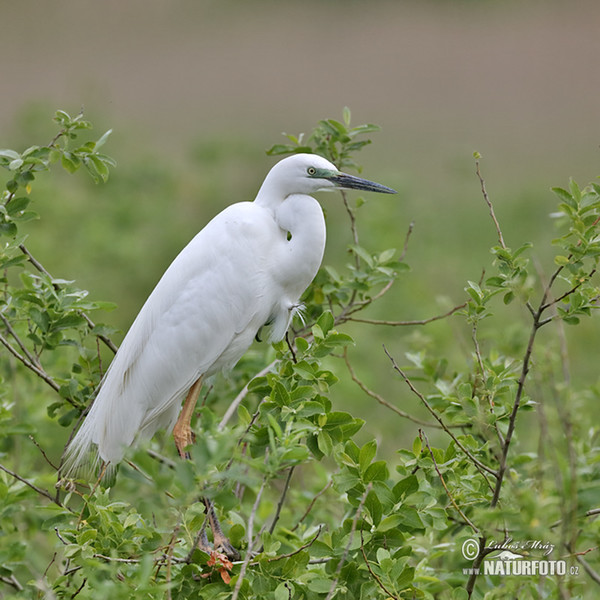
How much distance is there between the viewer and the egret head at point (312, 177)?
7.05 feet

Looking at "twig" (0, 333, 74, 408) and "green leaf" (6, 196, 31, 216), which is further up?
"green leaf" (6, 196, 31, 216)

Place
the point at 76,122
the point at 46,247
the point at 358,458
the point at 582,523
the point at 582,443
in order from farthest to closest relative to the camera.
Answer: the point at 46,247
the point at 582,443
the point at 76,122
the point at 358,458
the point at 582,523

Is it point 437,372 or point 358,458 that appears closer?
point 358,458

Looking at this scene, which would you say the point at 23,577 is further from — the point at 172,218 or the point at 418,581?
the point at 172,218

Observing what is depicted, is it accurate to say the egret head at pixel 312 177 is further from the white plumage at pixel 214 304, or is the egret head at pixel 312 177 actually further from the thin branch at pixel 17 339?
the thin branch at pixel 17 339

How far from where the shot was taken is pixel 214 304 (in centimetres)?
228

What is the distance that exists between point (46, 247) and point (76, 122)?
144 inches

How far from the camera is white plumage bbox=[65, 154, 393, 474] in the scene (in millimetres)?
2215

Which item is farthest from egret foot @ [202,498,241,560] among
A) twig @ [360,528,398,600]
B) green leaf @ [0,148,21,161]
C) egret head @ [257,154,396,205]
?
green leaf @ [0,148,21,161]

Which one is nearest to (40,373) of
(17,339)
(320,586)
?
(17,339)

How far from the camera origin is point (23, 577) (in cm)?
311

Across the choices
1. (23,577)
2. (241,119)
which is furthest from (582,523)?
(241,119)

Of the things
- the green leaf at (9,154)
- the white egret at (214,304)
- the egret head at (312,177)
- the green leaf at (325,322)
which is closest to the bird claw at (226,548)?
the white egret at (214,304)

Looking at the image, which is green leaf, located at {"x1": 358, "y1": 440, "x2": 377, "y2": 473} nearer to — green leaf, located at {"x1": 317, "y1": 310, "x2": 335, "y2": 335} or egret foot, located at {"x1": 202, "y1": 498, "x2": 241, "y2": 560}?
green leaf, located at {"x1": 317, "y1": 310, "x2": 335, "y2": 335}
